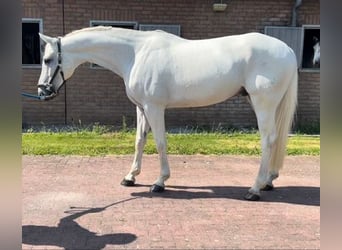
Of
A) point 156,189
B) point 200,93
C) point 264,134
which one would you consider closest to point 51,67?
point 200,93

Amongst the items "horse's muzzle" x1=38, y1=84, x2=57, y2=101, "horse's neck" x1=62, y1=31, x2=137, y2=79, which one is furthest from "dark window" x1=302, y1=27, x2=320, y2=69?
"horse's muzzle" x1=38, y1=84, x2=57, y2=101

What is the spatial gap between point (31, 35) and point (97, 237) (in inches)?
288

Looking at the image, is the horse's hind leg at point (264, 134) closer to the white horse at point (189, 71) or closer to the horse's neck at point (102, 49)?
the white horse at point (189, 71)

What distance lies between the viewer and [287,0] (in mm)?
9914

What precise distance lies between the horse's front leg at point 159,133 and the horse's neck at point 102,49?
581mm

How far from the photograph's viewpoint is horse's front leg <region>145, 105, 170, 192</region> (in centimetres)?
486

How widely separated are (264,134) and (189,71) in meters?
1.18

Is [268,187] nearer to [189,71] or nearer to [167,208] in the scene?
[167,208]

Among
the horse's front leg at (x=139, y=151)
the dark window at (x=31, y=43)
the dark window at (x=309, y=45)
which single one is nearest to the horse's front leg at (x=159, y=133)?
the horse's front leg at (x=139, y=151)

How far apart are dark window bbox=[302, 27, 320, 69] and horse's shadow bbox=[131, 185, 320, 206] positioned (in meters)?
5.51

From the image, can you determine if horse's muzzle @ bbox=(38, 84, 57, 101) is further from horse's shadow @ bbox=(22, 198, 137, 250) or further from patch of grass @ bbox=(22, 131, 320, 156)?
patch of grass @ bbox=(22, 131, 320, 156)

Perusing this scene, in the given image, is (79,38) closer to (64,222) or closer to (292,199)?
(64,222)

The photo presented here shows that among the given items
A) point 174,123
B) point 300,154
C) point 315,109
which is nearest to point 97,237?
point 300,154

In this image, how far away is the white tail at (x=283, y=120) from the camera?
190 inches
